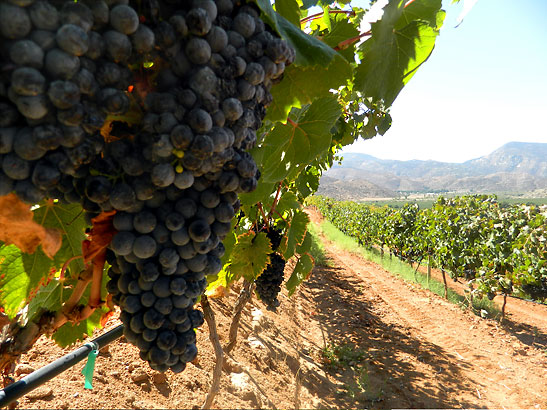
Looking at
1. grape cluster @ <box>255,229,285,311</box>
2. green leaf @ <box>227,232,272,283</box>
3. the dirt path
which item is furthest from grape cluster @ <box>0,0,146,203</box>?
the dirt path

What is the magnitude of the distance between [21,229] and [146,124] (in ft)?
1.43

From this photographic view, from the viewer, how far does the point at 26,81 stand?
58 cm

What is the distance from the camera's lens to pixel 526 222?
12.0 m

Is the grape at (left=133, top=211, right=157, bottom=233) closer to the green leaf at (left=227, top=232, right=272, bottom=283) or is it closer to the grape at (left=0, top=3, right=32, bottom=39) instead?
the grape at (left=0, top=3, right=32, bottom=39)

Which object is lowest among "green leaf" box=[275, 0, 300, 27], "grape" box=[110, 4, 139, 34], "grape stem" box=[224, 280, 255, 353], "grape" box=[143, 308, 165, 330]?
"grape stem" box=[224, 280, 255, 353]

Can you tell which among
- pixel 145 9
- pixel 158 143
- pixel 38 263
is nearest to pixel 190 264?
pixel 158 143

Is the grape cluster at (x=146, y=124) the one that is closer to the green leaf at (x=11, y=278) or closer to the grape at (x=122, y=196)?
the grape at (x=122, y=196)

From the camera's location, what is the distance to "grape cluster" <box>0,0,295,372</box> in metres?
0.61

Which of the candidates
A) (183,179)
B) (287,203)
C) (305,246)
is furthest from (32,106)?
(305,246)

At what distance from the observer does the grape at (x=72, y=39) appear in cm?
60

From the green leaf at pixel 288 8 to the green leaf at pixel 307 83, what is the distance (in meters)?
0.20

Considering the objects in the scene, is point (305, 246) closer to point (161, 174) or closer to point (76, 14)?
point (161, 174)

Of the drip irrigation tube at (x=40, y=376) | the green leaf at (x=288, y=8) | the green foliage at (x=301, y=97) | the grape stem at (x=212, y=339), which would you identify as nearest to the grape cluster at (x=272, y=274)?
the grape stem at (x=212, y=339)

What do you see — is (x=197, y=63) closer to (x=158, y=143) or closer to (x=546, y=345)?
(x=158, y=143)
